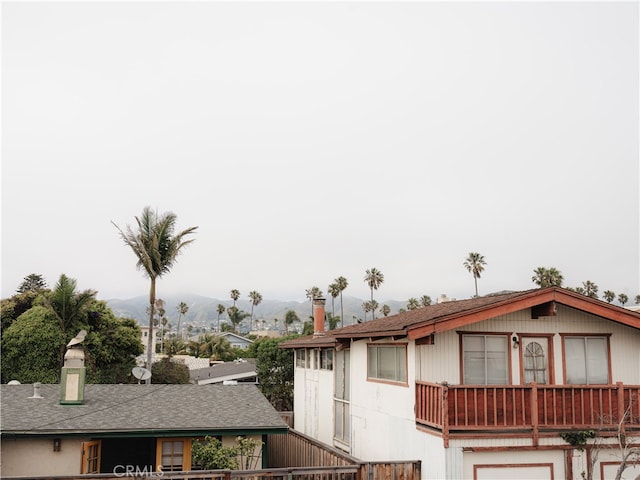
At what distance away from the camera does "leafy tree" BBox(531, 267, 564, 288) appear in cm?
7019

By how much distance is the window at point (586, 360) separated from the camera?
15.4m

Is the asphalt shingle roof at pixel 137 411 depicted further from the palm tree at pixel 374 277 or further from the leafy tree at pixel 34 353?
the palm tree at pixel 374 277

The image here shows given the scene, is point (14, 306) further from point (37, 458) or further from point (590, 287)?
point (590, 287)

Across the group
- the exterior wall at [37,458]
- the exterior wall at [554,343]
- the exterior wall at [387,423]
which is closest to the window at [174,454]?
the exterior wall at [37,458]

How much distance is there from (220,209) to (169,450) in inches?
990

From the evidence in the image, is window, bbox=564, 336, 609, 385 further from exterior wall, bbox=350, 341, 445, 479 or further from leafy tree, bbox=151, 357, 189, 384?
leafy tree, bbox=151, 357, 189, 384

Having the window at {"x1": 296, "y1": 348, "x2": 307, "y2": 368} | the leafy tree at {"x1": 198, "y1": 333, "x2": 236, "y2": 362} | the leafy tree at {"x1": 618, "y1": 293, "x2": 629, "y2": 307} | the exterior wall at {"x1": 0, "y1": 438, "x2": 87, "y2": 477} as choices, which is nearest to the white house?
the exterior wall at {"x1": 0, "y1": 438, "x2": 87, "y2": 477}

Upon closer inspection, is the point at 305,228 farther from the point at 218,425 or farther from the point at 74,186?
the point at 218,425

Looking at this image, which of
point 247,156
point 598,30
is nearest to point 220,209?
point 247,156

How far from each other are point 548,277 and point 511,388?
6202cm

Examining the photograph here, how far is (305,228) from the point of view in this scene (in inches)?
1797

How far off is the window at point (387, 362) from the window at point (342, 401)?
7.73 ft

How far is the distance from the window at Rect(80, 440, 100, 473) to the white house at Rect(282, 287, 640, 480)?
7.68 m

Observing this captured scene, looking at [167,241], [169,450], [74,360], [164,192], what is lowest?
[169,450]
